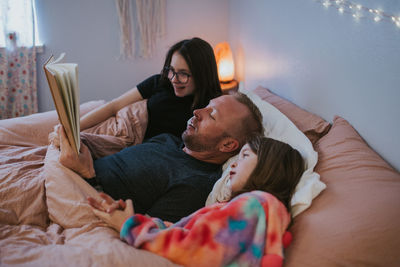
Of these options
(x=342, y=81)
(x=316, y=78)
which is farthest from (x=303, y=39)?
(x=342, y=81)

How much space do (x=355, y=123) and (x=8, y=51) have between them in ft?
8.57

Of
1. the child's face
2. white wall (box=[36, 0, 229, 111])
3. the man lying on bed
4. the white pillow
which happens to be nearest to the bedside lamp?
white wall (box=[36, 0, 229, 111])

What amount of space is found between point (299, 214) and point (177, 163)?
0.55 metres

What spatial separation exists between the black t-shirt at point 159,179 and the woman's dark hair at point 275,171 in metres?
0.24

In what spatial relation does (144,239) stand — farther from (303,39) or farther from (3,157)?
(303,39)

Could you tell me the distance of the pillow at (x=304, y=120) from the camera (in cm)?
Result: 135

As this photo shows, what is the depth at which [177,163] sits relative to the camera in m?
1.34

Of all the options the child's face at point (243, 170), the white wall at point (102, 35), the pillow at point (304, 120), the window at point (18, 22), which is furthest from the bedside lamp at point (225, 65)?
the child's face at point (243, 170)

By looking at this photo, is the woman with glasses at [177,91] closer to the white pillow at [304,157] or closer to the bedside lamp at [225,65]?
the white pillow at [304,157]

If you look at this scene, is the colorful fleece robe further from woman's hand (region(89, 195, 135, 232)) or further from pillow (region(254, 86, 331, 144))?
pillow (region(254, 86, 331, 144))

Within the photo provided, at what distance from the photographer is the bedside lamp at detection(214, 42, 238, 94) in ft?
8.72

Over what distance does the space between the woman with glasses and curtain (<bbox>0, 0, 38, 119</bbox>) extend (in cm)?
124

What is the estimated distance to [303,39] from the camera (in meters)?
1.59

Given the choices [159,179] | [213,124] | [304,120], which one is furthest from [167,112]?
[304,120]
